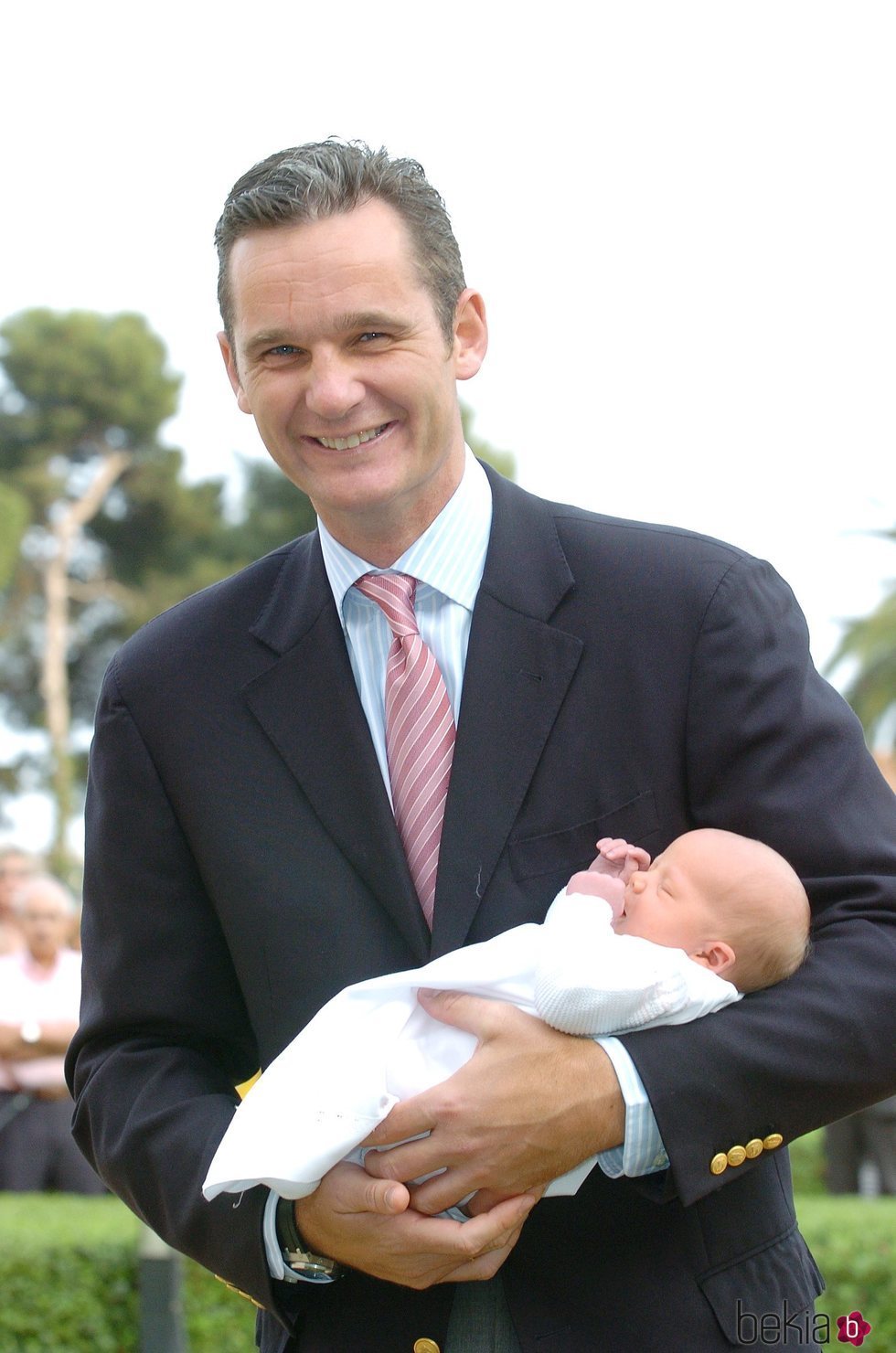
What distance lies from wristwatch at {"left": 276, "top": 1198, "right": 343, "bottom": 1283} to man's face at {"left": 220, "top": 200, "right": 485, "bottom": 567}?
3.65ft

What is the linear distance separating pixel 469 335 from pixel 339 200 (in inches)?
15.5

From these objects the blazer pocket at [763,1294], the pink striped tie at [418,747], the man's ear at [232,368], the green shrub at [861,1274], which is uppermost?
the man's ear at [232,368]

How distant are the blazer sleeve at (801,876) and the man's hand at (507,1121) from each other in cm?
9

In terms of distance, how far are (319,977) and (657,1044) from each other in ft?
1.87

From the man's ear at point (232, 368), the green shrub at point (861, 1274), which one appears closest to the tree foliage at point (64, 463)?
the green shrub at point (861, 1274)

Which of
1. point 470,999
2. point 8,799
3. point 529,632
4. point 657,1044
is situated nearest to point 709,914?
point 657,1044

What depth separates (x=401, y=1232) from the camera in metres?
2.28

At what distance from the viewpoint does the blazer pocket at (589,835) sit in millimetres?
2580

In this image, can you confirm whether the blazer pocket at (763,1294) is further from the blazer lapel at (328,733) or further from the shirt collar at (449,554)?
the shirt collar at (449,554)

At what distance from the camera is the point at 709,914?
2.47m

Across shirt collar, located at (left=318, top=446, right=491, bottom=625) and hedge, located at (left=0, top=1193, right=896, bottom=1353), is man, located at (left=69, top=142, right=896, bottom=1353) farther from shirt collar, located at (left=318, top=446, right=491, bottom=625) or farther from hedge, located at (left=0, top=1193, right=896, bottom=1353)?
hedge, located at (left=0, top=1193, right=896, bottom=1353)

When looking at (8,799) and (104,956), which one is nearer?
(104,956)

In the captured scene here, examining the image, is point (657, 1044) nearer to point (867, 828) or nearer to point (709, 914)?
point (709, 914)

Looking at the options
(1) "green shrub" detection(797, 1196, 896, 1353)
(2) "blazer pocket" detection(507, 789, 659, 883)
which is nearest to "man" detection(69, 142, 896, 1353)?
(2) "blazer pocket" detection(507, 789, 659, 883)
